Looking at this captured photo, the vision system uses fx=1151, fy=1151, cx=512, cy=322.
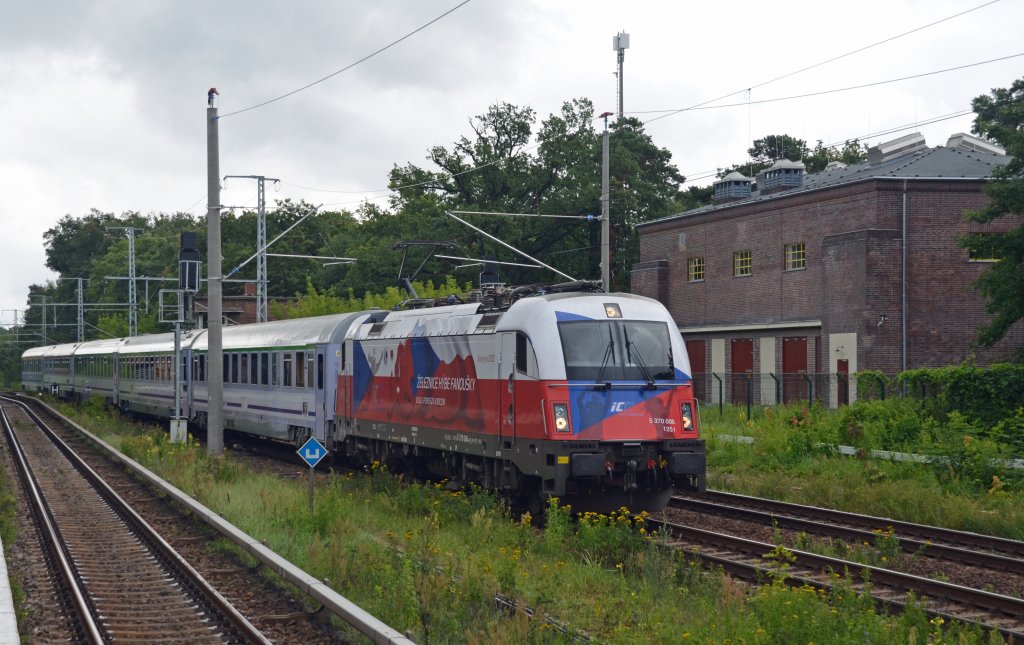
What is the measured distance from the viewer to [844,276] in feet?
124

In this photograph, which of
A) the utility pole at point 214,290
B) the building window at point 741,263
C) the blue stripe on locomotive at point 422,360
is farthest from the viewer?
the building window at point 741,263

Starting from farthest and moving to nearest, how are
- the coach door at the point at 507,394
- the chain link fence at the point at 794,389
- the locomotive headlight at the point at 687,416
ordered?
the chain link fence at the point at 794,389 → the coach door at the point at 507,394 → the locomotive headlight at the point at 687,416

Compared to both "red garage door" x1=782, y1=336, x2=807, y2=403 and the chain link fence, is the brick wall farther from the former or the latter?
the chain link fence

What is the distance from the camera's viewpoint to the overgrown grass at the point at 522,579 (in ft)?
30.9

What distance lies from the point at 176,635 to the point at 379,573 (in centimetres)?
210

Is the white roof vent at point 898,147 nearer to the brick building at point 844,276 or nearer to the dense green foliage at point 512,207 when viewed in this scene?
the brick building at point 844,276

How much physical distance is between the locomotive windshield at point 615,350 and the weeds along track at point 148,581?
4990 millimetres

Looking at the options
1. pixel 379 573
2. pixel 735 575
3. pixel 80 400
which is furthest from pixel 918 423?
pixel 80 400

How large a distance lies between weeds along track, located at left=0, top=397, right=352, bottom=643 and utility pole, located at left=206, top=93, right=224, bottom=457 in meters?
2.09

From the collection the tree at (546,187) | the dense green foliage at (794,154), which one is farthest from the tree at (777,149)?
the tree at (546,187)

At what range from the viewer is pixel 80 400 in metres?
59.0

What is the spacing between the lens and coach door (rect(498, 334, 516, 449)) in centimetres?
1595

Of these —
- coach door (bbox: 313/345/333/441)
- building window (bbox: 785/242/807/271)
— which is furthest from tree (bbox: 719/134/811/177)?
coach door (bbox: 313/345/333/441)

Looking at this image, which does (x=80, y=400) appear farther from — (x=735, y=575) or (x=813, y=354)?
(x=735, y=575)
